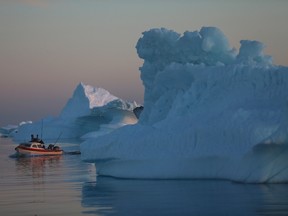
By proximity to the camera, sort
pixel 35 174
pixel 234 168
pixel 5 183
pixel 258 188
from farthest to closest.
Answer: pixel 35 174
pixel 5 183
pixel 234 168
pixel 258 188

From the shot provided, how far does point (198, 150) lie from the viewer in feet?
52.7

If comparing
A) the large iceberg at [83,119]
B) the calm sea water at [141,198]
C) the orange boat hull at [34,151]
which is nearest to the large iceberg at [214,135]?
the calm sea water at [141,198]

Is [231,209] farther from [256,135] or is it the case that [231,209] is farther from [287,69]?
[287,69]

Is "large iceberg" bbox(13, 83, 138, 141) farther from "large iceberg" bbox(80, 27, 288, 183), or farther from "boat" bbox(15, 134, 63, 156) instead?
"large iceberg" bbox(80, 27, 288, 183)

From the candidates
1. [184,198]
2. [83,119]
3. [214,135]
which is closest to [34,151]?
[214,135]

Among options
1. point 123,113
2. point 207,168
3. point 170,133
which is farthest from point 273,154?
point 123,113

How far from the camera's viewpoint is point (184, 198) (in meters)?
13.2

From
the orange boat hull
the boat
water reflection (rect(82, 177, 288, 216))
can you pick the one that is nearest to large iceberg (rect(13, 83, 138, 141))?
the boat

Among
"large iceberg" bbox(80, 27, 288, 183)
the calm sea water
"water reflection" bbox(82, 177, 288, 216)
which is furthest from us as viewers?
"large iceberg" bbox(80, 27, 288, 183)

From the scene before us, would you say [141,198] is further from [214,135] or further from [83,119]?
[83,119]

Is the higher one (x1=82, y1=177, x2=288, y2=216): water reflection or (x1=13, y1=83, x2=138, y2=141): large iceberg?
(x1=13, y1=83, x2=138, y2=141): large iceberg

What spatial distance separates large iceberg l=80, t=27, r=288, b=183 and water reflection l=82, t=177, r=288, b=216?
51 cm

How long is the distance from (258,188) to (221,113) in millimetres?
3005

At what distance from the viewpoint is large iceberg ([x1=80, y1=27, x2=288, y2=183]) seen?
48.9 ft
